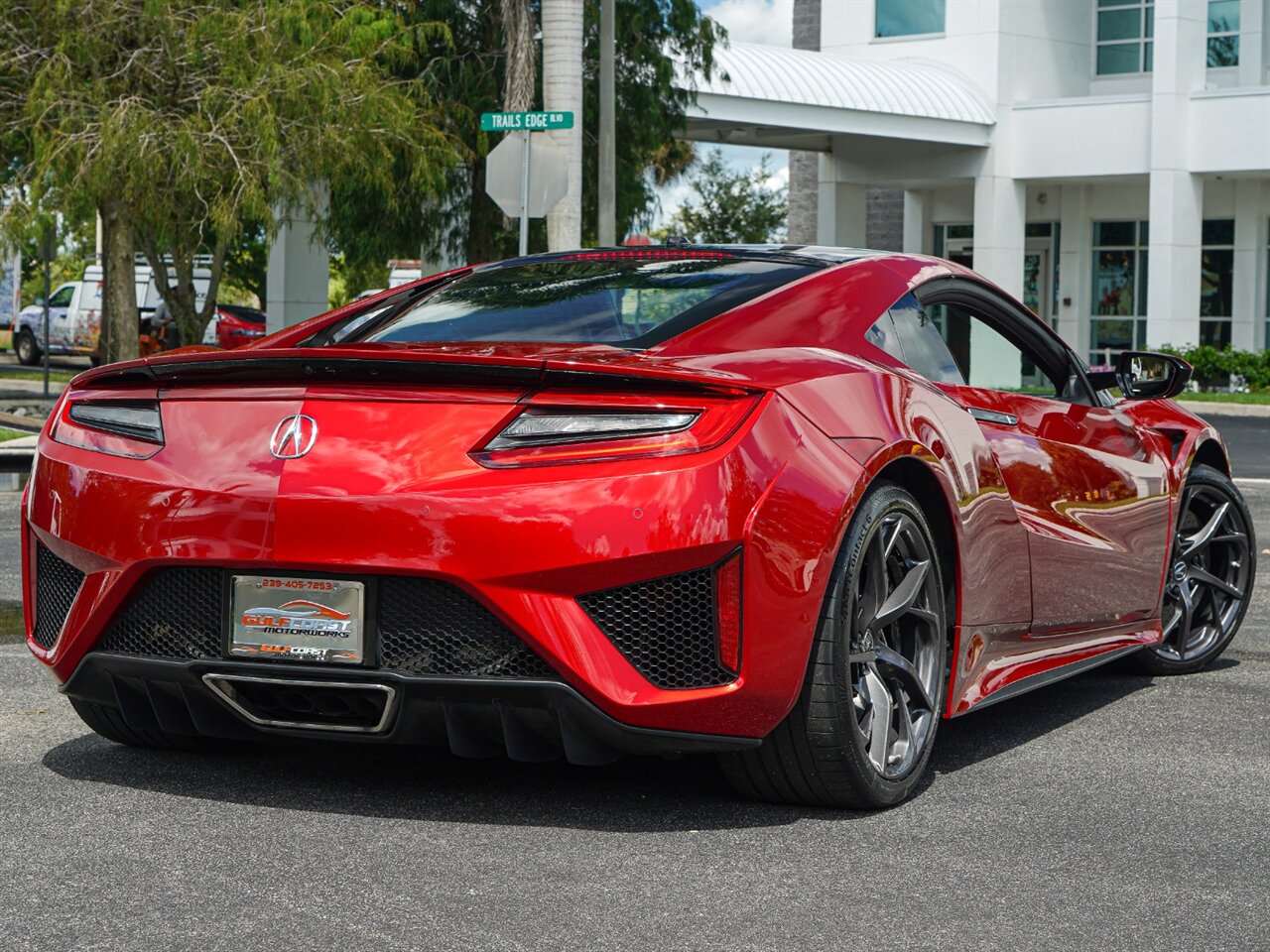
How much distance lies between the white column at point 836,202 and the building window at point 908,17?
2.88m

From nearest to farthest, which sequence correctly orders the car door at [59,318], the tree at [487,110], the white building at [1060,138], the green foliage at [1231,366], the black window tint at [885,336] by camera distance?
the black window tint at [885,336] → the tree at [487,110] → the green foliage at [1231,366] → the white building at [1060,138] → the car door at [59,318]

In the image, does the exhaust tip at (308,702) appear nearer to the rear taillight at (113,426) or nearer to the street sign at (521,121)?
the rear taillight at (113,426)

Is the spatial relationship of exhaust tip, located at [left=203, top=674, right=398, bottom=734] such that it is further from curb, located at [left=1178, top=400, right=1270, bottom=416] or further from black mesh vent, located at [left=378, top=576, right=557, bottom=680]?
curb, located at [left=1178, top=400, right=1270, bottom=416]

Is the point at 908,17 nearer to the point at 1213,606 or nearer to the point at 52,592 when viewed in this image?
the point at 1213,606

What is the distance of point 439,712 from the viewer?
4137 millimetres

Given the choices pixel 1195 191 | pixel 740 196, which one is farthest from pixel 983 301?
pixel 740 196

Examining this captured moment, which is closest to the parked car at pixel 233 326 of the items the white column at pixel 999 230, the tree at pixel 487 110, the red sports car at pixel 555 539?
the tree at pixel 487 110

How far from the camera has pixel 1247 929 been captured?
3.64 m

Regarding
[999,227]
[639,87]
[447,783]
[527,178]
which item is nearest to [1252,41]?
[999,227]

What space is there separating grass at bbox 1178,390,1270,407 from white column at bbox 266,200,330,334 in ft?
45.3

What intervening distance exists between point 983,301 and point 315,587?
2.38 m

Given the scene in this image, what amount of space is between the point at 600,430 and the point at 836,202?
34.2 m

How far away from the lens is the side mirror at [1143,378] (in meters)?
6.23

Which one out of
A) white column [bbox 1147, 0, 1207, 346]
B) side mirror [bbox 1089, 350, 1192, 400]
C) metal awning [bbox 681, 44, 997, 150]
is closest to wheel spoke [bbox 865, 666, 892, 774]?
side mirror [bbox 1089, 350, 1192, 400]
